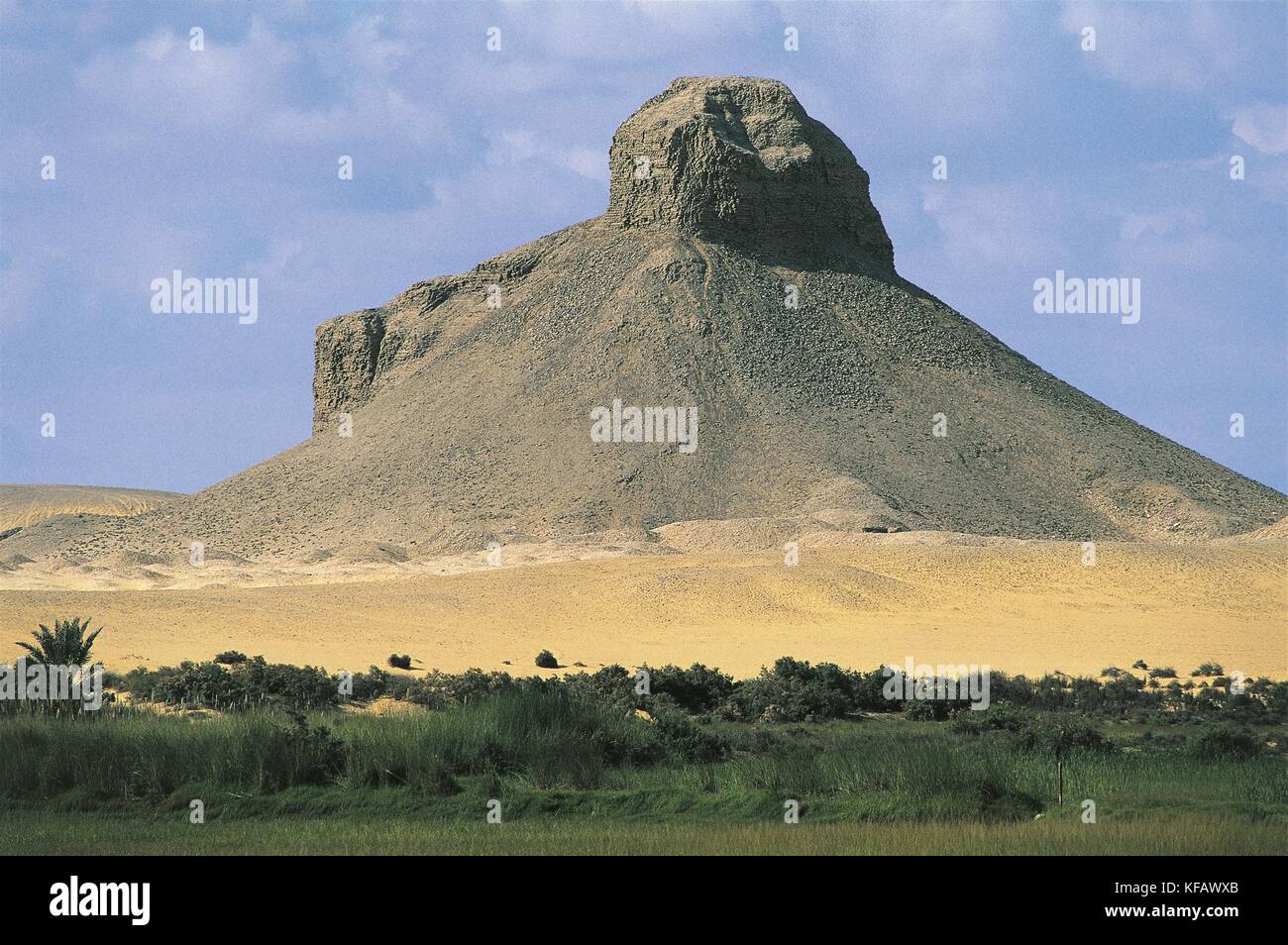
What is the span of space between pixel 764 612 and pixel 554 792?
2267 centimetres

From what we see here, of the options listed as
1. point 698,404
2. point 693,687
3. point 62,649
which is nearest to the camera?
point 62,649

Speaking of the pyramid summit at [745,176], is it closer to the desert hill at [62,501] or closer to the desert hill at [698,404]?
the desert hill at [698,404]

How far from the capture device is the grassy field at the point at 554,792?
13531 mm

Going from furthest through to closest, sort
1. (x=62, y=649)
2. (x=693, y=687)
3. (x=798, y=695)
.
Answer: (x=693, y=687), (x=798, y=695), (x=62, y=649)

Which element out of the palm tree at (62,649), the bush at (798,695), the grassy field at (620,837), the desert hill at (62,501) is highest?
the desert hill at (62,501)

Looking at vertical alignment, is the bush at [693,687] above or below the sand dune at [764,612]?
below

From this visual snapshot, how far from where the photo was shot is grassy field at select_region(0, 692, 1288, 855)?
13531mm

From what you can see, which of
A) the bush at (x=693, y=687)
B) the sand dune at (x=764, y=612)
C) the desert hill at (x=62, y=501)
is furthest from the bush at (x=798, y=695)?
the desert hill at (x=62, y=501)

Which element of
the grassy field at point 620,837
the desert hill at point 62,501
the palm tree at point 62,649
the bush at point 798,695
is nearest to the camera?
the grassy field at point 620,837

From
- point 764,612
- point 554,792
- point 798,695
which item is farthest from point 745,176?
point 554,792

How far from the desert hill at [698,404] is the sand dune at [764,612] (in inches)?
632

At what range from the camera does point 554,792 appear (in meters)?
16.0

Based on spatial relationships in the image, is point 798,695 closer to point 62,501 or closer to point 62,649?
point 62,649

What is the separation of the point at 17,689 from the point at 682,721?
29.6 feet
